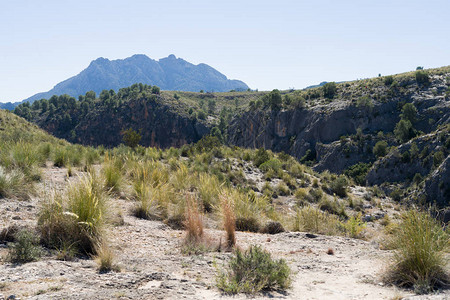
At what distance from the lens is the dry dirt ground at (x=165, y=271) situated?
12.9 feet

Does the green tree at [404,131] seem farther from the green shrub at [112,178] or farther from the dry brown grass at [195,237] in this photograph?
the dry brown grass at [195,237]

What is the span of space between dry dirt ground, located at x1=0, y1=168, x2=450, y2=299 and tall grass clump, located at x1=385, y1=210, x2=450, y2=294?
24cm

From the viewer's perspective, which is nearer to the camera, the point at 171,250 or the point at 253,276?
the point at 253,276

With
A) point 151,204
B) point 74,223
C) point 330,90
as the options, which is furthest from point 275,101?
point 74,223

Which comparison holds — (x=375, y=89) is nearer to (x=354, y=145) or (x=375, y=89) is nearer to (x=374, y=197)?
(x=354, y=145)

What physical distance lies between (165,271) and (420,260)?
3.54 meters

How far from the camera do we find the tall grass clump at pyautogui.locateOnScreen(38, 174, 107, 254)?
5.34 meters

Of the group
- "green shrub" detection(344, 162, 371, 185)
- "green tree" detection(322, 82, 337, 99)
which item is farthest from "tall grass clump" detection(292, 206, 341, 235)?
"green tree" detection(322, 82, 337, 99)

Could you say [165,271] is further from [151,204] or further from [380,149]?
[380,149]

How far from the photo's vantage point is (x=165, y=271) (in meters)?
4.82

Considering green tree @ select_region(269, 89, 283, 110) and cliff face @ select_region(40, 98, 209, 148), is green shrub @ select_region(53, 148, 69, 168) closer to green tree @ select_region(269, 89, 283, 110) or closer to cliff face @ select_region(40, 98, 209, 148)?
green tree @ select_region(269, 89, 283, 110)

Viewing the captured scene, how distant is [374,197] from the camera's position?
69.6 ft

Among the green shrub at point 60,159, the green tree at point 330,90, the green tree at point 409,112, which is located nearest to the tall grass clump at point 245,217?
the green shrub at point 60,159

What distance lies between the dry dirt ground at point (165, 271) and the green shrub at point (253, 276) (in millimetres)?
124
